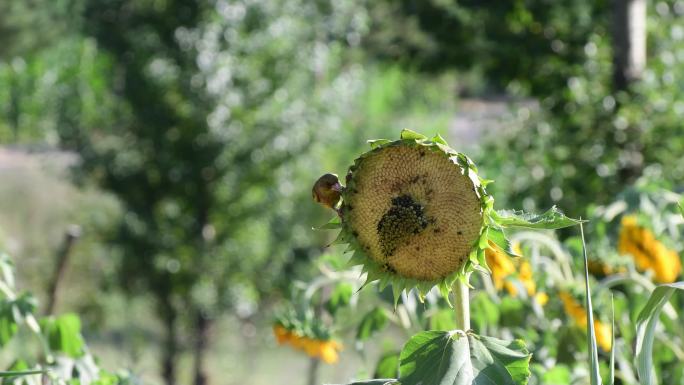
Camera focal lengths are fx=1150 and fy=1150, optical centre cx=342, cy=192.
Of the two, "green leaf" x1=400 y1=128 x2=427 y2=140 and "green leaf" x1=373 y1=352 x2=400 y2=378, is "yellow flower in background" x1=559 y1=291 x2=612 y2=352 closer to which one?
"green leaf" x1=373 y1=352 x2=400 y2=378

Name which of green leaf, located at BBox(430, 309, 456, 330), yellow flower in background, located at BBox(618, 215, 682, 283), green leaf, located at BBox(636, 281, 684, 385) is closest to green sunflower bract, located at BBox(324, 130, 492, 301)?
green leaf, located at BBox(636, 281, 684, 385)

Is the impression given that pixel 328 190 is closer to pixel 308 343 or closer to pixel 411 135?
pixel 411 135

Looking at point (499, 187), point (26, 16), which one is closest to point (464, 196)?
point (499, 187)

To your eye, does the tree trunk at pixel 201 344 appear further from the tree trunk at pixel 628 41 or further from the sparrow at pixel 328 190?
the sparrow at pixel 328 190

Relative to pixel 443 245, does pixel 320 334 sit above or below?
above

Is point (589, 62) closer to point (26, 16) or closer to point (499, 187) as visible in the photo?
point (499, 187)

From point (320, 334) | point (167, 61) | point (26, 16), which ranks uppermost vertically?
point (26, 16)
